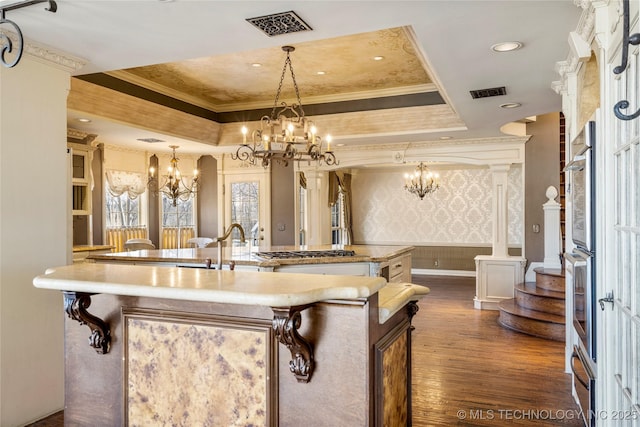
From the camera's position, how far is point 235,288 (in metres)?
1.74

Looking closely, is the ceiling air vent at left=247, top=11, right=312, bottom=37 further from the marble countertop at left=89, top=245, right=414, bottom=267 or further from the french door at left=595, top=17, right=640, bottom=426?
the marble countertop at left=89, top=245, right=414, bottom=267

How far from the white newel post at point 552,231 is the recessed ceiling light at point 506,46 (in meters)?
3.56

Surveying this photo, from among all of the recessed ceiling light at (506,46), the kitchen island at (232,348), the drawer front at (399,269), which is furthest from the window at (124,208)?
the recessed ceiling light at (506,46)

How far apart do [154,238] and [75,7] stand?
5.96 m

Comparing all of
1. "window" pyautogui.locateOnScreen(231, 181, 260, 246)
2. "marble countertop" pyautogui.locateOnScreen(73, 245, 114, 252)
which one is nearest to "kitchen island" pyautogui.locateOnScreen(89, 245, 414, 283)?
"marble countertop" pyautogui.locateOnScreen(73, 245, 114, 252)

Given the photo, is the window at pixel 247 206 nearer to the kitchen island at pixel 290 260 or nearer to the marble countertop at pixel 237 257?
the marble countertop at pixel 237 257

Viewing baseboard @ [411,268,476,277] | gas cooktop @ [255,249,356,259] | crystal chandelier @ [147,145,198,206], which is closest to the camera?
gas cooktop @ [255,249,356,259]

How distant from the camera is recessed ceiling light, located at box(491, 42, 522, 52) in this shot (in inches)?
121

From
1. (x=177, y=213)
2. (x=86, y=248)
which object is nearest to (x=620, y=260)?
(x=86, y=248)

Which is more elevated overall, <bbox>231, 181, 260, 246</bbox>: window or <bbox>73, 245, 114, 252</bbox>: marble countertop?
<bbox>231, 181, 260, 246</bbox>: window

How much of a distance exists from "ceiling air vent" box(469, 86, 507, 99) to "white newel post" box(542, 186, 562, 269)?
2.47 meters

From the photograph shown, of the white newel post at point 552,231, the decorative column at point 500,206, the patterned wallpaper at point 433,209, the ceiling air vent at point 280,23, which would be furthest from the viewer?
the patterned wallpaper at point 433,209

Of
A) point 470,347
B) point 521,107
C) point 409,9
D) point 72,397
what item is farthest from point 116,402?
point 521,107

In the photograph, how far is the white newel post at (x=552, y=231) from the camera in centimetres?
613
